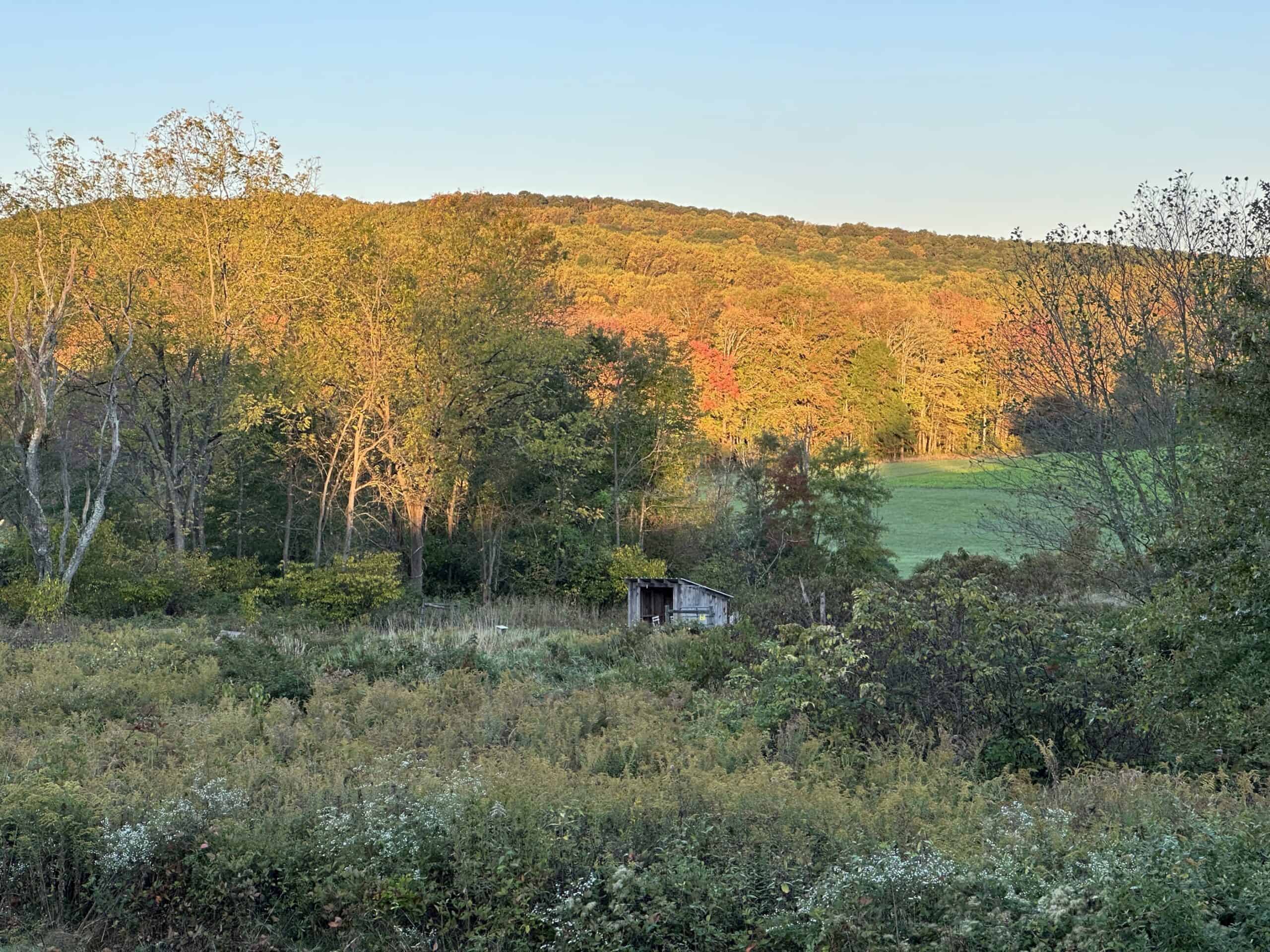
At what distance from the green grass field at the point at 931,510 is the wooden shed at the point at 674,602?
14.2 meters

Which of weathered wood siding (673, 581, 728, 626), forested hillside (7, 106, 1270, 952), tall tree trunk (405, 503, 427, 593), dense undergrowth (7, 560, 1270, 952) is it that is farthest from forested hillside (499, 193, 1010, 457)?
dense undergrowth (7, 560, 1270, 952)

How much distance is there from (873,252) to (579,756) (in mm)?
88565

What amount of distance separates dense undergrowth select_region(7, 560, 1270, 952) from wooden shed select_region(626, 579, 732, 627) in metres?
14.9

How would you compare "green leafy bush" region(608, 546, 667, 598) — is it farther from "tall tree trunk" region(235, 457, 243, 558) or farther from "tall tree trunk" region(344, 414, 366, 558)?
"tall tree trunk" region(235, 457, 243, 558)

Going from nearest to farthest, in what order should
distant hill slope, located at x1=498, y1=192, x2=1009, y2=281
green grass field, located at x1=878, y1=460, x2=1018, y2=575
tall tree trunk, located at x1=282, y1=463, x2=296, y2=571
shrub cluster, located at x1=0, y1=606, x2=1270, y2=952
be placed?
shrub cluster, located at x1=0, y1=606, x2=1270, y2=952
tall tree trunk, located at x1=282, y1=463, x2=296, y2=571
green grass field, located at x1=878, y1=460, x2=1018, y2=575
distant hill slope, located at x1=498, y1=192, x2=1009, y2=281

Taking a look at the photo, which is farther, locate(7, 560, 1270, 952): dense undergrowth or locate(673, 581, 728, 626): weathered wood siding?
locate(673, 581, 728, 626): weathered wood siding

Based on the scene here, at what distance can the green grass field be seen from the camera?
48.2 m

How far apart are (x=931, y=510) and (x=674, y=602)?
30059 millimetres

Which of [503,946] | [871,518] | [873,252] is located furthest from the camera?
[873,252]

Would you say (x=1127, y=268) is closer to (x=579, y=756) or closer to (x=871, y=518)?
(x=579, y=756)

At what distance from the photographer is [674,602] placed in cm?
3023

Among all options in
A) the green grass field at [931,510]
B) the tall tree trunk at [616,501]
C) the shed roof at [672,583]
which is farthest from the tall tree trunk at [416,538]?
the green grass field at [931,510]

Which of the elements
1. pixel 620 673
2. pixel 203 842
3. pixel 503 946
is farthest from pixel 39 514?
pixel 503 946

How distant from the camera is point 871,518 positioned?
37.2m
